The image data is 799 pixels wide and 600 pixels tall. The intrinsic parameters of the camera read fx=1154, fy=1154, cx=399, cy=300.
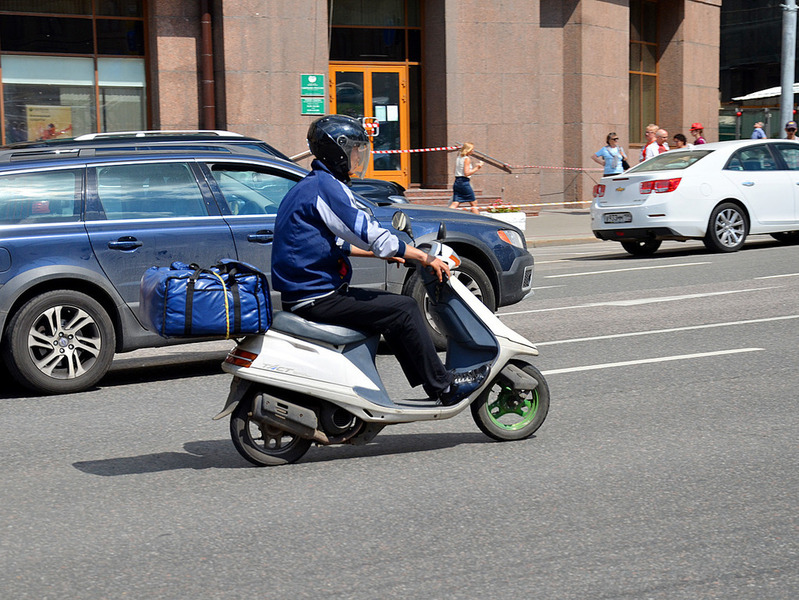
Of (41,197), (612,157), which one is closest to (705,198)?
(612,157)

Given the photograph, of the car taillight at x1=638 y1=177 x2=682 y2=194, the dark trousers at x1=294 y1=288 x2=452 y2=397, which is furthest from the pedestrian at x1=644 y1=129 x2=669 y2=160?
the dark trousers at x1=294 y1=288 x2=452 y2=397

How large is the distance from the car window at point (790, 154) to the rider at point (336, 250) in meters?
13.4

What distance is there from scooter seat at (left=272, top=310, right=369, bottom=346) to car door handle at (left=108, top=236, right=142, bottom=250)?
2.85 metres

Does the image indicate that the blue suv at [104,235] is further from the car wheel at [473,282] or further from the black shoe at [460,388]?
the black shoe at [460,388]

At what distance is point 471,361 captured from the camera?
19.7ft

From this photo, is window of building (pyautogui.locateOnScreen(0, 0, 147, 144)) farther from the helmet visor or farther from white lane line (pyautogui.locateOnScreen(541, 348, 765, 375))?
→ the helmet visor

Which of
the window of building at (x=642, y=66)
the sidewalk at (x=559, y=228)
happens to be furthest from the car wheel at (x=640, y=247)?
the window of building at (x=642, y=66)

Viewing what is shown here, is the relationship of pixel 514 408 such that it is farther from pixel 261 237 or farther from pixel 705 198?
pixel 705 198

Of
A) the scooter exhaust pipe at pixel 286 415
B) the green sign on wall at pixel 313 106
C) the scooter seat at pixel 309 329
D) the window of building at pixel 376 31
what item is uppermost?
the window of building at pixel 376 31

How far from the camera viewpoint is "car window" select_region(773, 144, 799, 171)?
58.0 ft

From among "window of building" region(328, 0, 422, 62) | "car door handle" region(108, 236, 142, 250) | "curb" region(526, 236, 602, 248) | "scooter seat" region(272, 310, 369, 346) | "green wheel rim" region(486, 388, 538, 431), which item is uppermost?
"window of building" region(328, 0, 422, 62)

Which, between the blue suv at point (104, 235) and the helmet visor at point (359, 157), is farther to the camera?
the blue suv at point (104, 235)

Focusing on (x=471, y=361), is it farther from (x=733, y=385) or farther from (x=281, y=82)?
(x=281, y=82)

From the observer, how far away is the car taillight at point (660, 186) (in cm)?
1645
